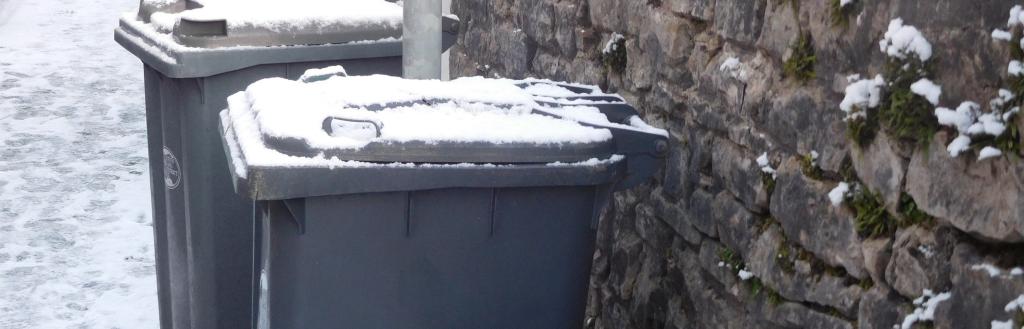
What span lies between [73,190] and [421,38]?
388 cm

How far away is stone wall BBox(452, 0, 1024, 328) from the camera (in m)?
1.91

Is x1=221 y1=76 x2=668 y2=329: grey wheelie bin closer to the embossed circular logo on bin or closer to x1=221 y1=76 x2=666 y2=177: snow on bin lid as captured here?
x1=221 y1=76 x2=666 y2=177: snow on bin lid

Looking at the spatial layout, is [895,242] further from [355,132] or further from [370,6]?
[370,6]

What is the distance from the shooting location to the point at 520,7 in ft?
14.9

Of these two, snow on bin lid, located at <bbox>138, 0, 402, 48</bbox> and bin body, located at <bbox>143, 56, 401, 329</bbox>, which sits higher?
snow on bin lid, located at <bbox>138, 0, 402, 48</bbox>

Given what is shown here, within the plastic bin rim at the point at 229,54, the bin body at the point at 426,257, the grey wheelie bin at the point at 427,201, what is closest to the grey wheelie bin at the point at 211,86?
the plastic bin rim at the point at 229,54

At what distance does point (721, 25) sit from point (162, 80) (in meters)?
1.66

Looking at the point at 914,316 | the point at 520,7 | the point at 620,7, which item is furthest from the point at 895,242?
the point at 520,7

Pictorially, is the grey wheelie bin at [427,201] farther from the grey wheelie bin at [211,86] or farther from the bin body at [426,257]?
the grey wheelie bin at [211,86]

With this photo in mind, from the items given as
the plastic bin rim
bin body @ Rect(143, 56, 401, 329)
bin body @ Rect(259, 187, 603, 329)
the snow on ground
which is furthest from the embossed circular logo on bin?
the snow on ground

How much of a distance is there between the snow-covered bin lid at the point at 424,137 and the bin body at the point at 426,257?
0.07 m

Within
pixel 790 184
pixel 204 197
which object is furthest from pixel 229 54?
pixel 790 184

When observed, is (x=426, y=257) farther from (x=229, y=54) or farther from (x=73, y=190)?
(x=73, y=190)

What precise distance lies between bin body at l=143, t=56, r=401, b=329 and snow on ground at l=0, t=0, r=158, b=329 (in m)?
1.19
